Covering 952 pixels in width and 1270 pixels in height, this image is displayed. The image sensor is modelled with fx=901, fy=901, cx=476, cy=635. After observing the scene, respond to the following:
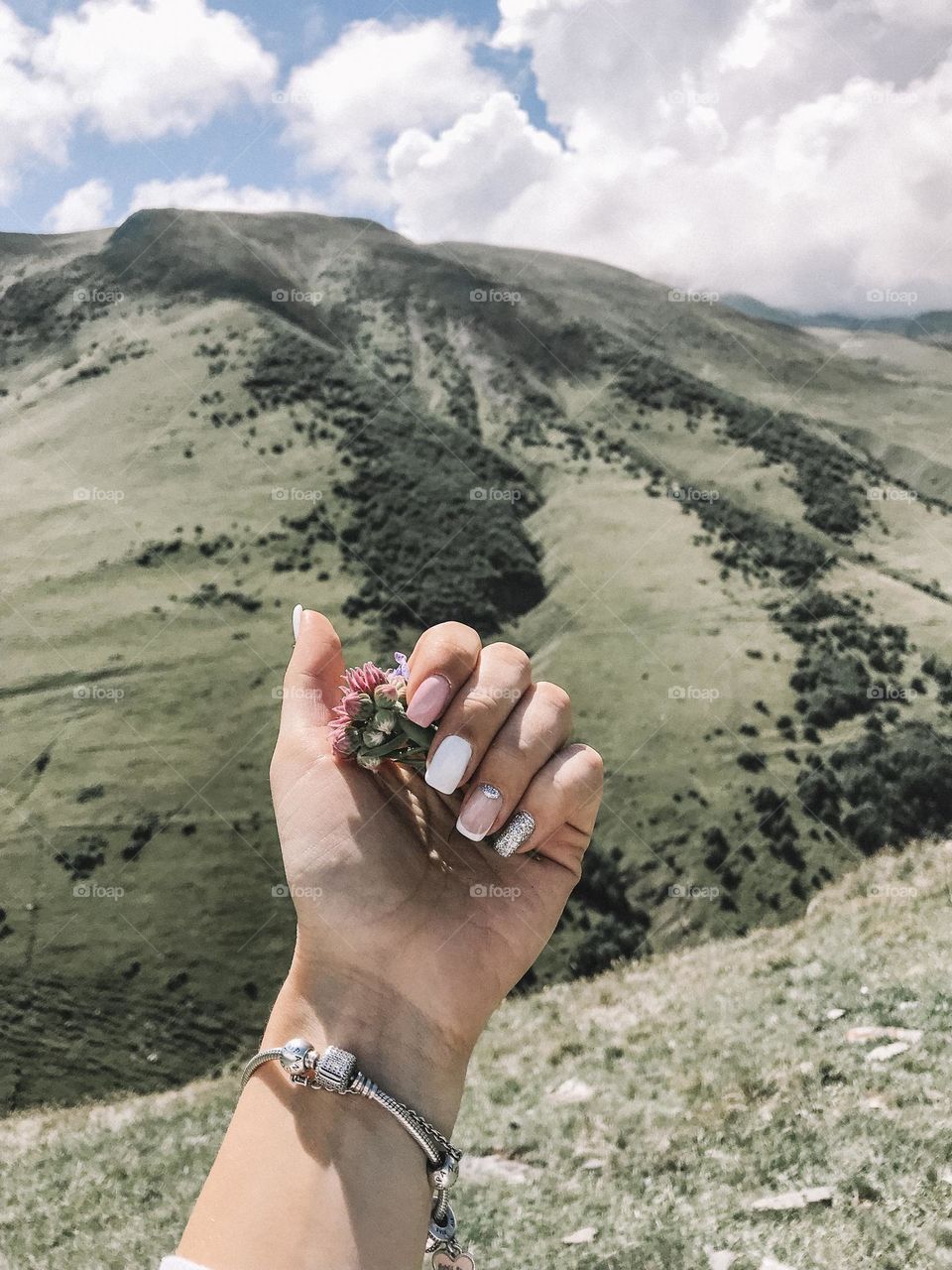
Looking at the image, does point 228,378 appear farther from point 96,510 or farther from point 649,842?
point 649,842

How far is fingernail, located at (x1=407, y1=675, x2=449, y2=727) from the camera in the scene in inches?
137

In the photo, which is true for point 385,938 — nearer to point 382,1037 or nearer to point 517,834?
point 382,1037

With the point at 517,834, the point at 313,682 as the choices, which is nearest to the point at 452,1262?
the point at 517,834

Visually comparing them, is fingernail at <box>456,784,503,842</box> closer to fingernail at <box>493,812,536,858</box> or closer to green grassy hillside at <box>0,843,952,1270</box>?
fingernail at <box>493,812,536,858</box>

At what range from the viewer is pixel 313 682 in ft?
13.0

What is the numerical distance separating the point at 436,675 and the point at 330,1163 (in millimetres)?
1674

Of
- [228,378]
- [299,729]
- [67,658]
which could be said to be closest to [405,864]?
[299,729]

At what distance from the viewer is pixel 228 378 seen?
61438mm

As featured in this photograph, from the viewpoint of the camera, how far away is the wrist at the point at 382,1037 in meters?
3.14

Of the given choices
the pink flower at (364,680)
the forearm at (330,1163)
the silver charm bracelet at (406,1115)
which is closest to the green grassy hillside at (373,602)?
the forearm at (330,1163)

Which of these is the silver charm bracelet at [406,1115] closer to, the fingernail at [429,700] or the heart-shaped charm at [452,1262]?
the heart-shaped charm at [452,1262]

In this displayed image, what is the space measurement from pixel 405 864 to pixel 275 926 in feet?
76.0

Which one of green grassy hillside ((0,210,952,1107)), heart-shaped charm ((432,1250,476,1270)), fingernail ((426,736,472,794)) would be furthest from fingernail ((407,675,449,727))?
green grassy hillside ((0,210,952,1107))

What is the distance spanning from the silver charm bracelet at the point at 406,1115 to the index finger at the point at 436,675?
1222 mm
